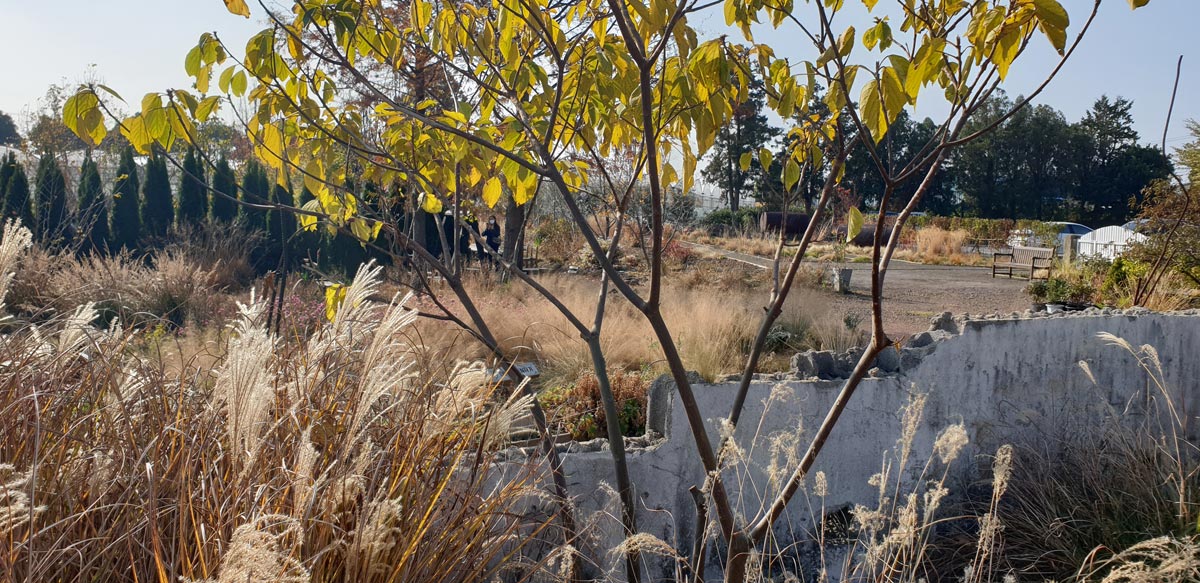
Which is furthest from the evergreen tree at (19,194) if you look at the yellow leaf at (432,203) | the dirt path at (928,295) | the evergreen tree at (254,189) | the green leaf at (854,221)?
the green leaf at (854,221)

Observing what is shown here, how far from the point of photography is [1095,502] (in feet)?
Result: 15.1

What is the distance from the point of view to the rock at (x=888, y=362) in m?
4.91

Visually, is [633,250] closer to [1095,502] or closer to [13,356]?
[1095,502]

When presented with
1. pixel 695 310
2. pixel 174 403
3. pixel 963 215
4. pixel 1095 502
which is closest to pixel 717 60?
pixel 174 403

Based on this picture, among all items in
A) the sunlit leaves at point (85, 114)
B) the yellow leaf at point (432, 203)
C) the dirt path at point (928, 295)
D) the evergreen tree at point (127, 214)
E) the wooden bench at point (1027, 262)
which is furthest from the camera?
the wooden bench at point (1027, 262)

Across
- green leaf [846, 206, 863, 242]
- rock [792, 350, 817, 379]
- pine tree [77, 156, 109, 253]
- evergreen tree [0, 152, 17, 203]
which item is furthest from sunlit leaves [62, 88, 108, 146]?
evergreen tree [0, 152, 17, 203]

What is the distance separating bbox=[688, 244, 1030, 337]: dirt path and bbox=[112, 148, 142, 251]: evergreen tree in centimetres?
1305

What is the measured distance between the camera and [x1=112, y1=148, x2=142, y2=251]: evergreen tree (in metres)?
16.2

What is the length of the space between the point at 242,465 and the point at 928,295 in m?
15.0

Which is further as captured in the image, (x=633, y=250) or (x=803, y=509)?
(x=633, y=250)

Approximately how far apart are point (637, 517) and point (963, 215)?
42.1 m

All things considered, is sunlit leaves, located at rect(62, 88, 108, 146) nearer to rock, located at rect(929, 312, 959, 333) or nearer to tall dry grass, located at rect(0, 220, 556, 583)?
tall dry grass, located at rect(0, 220, 556, 583)

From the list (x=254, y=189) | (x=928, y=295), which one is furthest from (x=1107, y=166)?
(x=254, y=189)

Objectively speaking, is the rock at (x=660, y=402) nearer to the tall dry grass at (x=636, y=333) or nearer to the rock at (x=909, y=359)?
the rock at (x=909, y=359)
